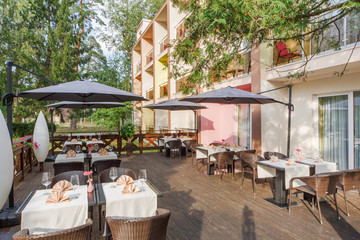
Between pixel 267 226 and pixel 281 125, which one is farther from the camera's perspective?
pixel 281 125

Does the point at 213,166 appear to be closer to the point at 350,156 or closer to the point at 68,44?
the point at 350,156

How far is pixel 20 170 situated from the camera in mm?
6918

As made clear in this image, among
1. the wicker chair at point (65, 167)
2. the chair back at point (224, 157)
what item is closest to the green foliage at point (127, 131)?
the chair back at point (224, 157)

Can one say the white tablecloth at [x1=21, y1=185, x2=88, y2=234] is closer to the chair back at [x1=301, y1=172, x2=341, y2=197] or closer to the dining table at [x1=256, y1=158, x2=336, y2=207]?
the chair back at [x1=301, y1=172, x2=341, y2=197]

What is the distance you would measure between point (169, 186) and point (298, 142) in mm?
4832

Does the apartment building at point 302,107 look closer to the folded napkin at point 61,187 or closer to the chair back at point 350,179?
the chair back at point 350,179

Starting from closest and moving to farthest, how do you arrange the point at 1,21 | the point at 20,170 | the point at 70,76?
the point at 20,170 < the point at 1,21 < the point at 70,76

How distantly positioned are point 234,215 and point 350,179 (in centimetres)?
220

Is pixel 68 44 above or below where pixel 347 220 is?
above

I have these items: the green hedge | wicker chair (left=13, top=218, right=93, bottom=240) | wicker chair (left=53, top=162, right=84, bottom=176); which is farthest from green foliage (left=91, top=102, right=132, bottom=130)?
wicker chair (left=13, top=218, right=93, bottom=240)

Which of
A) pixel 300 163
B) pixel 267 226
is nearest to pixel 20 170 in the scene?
pixel 267 226

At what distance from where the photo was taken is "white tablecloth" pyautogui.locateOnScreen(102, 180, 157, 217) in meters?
2.87

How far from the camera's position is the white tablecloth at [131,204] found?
287 cm

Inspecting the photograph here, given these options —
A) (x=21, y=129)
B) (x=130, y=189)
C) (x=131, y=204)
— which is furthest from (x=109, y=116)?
(x=131, y=204)
